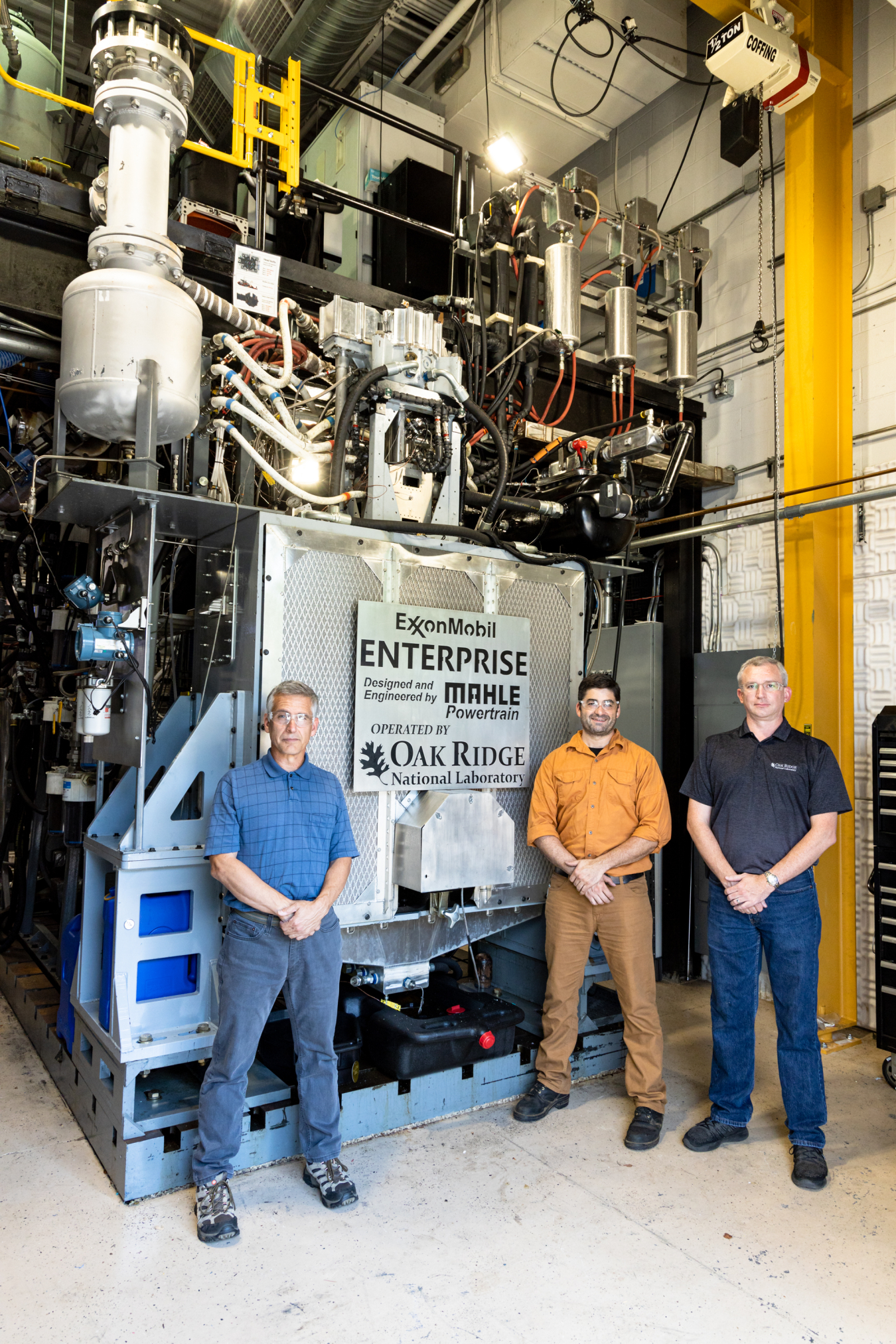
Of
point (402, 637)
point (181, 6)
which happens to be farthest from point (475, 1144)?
point (181, 6)

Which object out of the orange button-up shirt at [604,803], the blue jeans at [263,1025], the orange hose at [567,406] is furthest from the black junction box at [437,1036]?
the orange hose at [567,406]

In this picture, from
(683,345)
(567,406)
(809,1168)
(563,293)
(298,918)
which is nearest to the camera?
(298,918)

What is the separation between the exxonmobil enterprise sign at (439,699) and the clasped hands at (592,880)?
1.79 ft

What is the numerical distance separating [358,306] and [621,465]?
1.44m

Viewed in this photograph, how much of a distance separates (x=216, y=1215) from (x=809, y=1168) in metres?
1.99

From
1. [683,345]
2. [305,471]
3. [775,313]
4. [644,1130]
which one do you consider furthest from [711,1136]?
[775,313]

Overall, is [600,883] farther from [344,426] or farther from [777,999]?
[344,426]

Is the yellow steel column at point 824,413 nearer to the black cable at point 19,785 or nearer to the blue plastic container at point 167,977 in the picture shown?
the blue plastic container at point 167,977

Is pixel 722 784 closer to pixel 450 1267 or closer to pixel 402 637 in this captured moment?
pixel 402 637

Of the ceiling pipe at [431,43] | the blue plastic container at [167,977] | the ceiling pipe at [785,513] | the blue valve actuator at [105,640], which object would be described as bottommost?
the blue plastic container at [167,977]

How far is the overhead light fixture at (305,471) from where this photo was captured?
3.63 meters

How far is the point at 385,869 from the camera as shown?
349 centimetres

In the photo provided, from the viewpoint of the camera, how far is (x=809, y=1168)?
3.05 metres

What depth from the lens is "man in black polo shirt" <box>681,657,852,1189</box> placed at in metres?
3.16
